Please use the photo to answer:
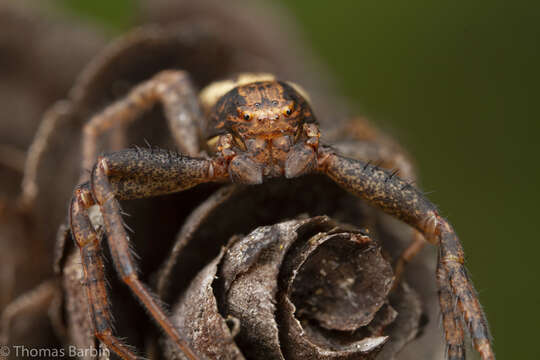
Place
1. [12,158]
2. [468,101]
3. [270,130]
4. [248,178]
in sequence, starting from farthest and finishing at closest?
[468,101], [12,158], [270,130], [248,178]

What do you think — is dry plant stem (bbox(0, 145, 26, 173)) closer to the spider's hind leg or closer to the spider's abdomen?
the spider's abdomen

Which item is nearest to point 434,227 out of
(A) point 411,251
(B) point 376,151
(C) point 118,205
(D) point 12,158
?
(A) point 411,251

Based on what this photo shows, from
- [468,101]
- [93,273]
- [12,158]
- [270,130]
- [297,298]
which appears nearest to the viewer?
[297,298]

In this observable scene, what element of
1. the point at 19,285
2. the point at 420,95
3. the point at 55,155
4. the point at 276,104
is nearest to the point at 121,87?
the point at 55,155

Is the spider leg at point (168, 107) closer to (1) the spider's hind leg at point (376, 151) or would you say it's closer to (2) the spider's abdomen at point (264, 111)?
(2) the spider's abdomen at point (264, 111)

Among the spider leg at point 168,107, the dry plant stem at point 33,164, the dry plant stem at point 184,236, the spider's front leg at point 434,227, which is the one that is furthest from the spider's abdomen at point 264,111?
the dry plant stem at point 33,164

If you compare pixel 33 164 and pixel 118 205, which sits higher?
pixel 33 164

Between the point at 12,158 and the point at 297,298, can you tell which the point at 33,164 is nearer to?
the point at 12,158
